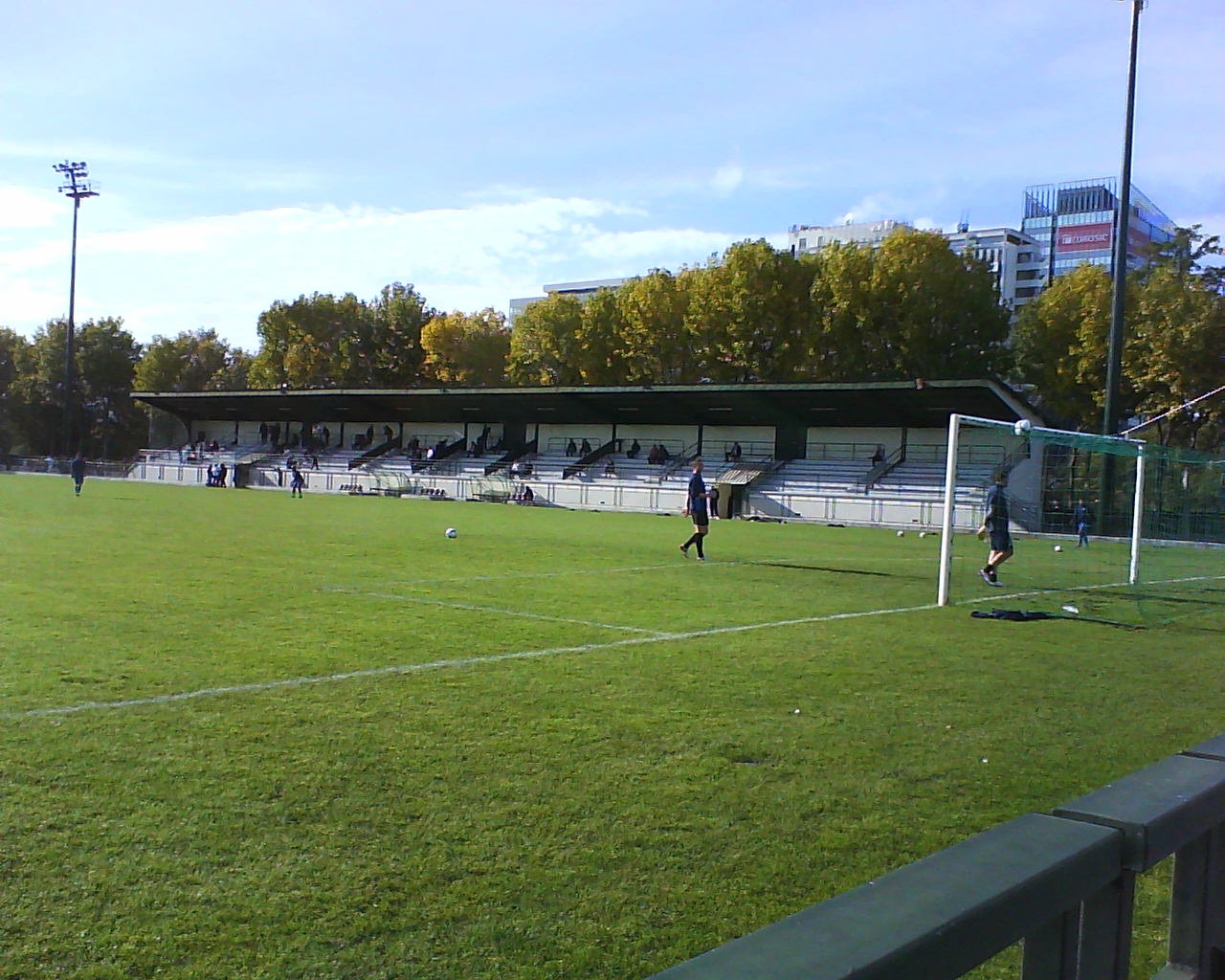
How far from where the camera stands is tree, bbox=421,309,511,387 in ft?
252

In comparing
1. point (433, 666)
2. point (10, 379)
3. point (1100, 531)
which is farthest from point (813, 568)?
point (10, 379)

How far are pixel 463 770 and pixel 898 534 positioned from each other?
97.1 feet

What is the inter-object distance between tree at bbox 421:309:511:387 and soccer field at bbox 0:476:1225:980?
205 ft

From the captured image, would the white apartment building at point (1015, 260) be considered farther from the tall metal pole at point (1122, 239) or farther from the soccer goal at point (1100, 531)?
the soccer goal at point (1100, 531)

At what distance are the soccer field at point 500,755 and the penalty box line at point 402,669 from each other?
0.05 meters

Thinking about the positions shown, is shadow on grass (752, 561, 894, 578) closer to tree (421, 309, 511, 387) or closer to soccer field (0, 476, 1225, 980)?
soccer field (0, 476, 1225, 980)

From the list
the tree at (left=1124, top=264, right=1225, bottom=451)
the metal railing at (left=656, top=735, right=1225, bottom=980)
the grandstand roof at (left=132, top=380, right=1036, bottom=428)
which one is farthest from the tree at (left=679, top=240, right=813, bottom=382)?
the metal railing at (left=656, top=735, right=1225, bottom=980)

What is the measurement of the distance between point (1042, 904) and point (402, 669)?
7.41 metres

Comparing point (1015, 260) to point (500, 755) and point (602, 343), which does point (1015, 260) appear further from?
point (500, 755)

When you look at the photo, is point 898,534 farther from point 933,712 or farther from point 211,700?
point 211,700

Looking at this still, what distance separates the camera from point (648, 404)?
51.5 m

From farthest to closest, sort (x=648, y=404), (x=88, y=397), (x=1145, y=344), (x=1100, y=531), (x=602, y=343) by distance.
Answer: (x=88, y=397)
(x=602, y=343)
(x=648, y=404)
(x=1145, y=344)
(x=1100, y=531)

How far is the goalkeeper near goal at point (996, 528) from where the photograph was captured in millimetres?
16969

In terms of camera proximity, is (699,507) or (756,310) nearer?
(699,507)
